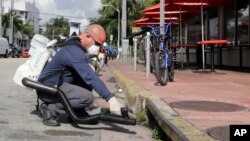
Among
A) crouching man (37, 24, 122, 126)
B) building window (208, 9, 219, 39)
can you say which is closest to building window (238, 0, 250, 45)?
building window (208, 9, 219, 39)

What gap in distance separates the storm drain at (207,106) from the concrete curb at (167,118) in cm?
→ 29

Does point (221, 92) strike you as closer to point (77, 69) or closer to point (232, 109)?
point (232, 109)

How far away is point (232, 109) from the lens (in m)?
7.05

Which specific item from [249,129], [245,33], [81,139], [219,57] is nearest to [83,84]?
[81,139]

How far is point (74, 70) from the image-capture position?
6.75 metres

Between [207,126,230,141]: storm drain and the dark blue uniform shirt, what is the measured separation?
1304 mm

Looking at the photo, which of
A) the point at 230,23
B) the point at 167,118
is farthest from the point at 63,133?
the point at 230,23

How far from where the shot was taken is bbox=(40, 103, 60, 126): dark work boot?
6797mm

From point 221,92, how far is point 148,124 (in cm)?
239

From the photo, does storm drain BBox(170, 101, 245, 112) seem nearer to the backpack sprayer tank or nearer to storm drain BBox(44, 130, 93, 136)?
storm drain BBox(44, 130, 93, 136)

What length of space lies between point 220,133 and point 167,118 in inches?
33.7

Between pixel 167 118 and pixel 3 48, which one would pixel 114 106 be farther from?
pixel 3 48

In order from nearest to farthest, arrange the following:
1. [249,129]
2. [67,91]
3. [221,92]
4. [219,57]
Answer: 1. [249,129]
2. [67,91]
3. [221,92]
4. [219,57]

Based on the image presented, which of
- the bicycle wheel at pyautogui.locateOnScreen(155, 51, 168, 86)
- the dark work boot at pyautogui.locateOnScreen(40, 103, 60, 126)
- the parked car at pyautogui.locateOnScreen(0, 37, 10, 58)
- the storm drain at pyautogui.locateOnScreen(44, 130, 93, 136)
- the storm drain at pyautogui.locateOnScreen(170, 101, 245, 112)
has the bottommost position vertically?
the storm drain at pyautogui.locateOnScreen(44, 130, 93, 136)
